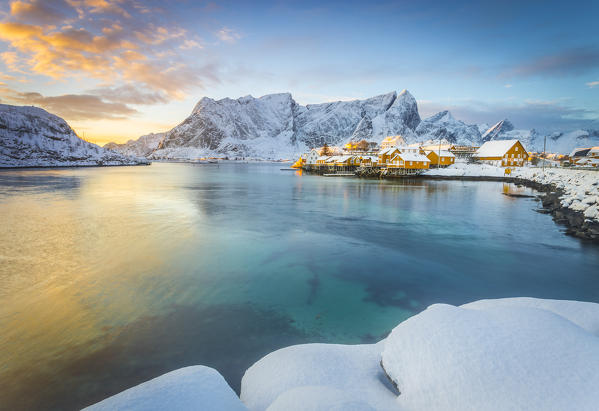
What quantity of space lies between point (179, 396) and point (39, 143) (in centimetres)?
14758

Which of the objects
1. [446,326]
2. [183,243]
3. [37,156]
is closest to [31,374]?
[446,326]

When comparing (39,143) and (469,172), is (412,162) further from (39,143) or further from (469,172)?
(39,143)

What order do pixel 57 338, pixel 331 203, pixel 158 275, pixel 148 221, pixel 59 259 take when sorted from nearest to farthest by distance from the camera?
pixel 57 338
pixel 158 275
pixel 59 259
pixel 148 221
pixel 331 203

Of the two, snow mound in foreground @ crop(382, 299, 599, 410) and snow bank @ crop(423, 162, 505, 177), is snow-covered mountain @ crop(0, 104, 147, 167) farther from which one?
snow mound in foreground @ crop(382, 299, 599, 410)

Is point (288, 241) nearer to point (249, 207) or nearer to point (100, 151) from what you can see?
point (249, 207)

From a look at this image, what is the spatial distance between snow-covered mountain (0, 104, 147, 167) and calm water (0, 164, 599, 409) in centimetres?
11249

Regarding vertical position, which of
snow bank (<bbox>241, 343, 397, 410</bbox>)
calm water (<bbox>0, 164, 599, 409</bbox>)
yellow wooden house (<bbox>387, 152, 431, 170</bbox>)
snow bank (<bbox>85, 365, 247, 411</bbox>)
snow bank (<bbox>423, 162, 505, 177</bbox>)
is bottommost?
Answer: calm water (<bbox>0, 164, 599, 409</bbox>)

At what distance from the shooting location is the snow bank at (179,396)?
9.64 feet

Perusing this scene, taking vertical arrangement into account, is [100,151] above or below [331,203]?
above

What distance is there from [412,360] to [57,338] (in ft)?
23.0

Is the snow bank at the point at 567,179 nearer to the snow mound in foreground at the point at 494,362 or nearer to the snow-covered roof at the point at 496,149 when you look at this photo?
the snow-covered roof at the point at 496,149

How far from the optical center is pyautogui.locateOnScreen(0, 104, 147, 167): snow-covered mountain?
101 meters

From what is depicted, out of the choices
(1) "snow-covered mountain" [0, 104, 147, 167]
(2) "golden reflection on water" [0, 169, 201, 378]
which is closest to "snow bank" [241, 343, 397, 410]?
(2) "golden reflection on water" [0, 169, 201, 378]

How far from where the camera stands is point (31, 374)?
505 cm
